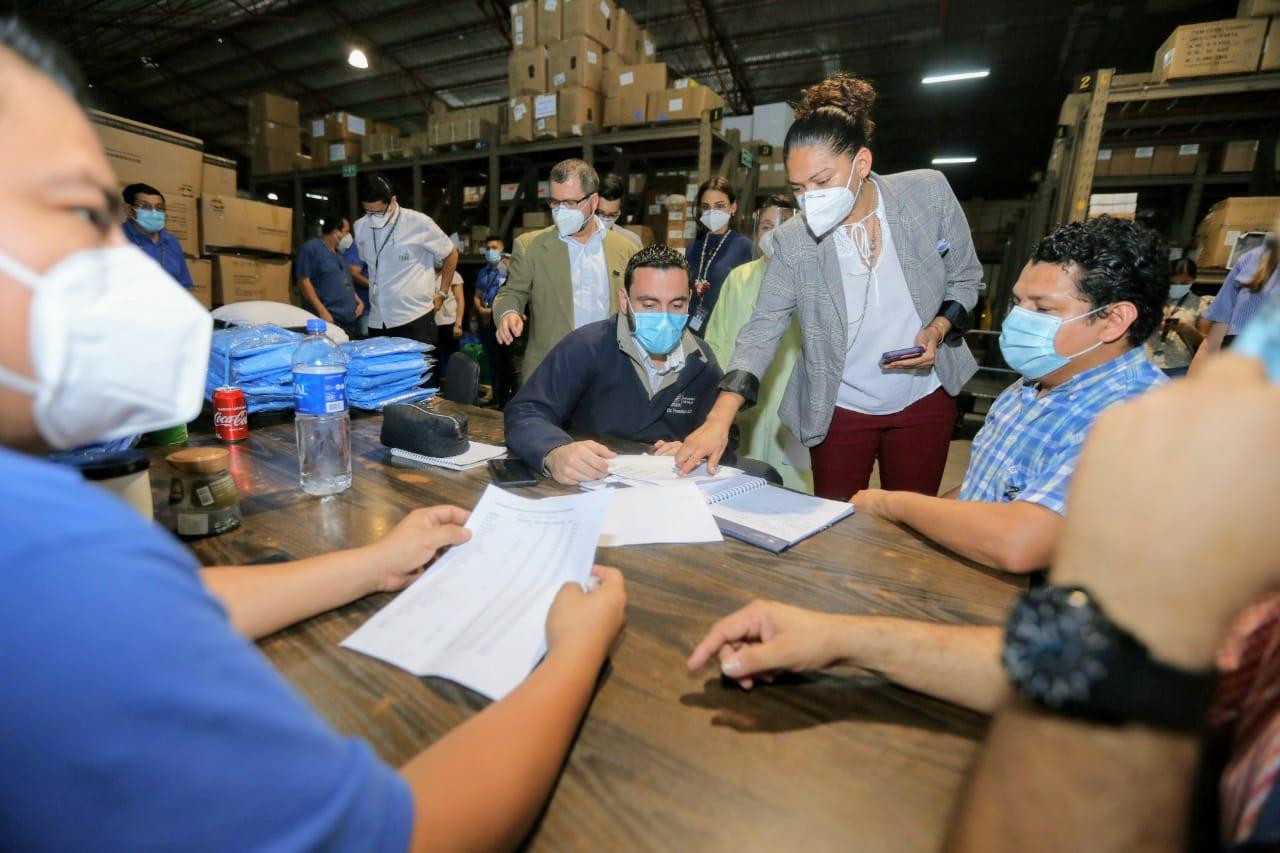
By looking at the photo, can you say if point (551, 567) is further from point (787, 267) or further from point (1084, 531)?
point (787, 267)

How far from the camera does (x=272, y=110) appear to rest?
25.2 ft

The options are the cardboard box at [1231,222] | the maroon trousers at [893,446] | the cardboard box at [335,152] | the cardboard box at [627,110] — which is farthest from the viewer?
the cardboard box at [335,152]

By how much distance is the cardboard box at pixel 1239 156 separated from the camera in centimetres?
456

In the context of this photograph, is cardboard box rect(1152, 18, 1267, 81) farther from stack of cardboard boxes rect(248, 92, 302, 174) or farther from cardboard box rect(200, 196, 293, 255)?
stack of cardboard boxes rect(248, 92, 302, 174)

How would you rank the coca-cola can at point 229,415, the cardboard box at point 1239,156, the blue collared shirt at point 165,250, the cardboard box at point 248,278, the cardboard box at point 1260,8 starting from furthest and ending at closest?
the cardboard box at point 248,278
the cardboard box at point 1239,156
the blue collared shirt at point 165,250
the cardboard box at point 1260,8
the coca-cola can at point 229,415

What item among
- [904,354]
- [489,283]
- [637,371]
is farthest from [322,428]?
[489,283]

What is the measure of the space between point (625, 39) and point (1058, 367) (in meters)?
5.50

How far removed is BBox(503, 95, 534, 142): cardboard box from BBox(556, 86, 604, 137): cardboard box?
13.3 inches

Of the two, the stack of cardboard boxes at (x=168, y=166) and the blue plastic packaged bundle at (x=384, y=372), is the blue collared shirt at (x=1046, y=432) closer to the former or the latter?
the blue plastic packaged bundle at (x=384, y=372)

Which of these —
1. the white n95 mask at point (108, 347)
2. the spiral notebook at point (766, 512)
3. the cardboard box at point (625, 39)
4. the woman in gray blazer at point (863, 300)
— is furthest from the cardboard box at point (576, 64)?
the white n95 mask at point (108, 347)

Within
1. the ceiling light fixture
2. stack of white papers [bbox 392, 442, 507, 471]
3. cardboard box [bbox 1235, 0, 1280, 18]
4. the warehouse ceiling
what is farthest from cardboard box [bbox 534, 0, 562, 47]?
the ceiling light fixture

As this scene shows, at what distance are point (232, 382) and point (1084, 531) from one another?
2159 mm

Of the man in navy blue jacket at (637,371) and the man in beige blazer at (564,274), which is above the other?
the man in beige blazer at (564,274)

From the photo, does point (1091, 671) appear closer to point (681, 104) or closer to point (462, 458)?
point (462, 458)
